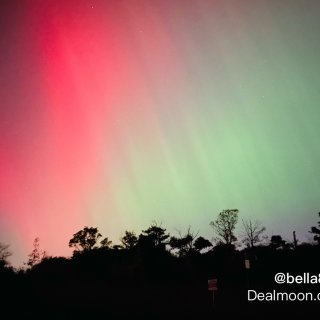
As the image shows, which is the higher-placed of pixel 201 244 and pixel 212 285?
pixel 201 244

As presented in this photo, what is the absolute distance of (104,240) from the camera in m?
90.5

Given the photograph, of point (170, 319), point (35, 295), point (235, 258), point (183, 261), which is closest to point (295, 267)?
point (235, 258)

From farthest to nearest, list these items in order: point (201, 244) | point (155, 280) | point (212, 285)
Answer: point (201, 244) < point (155, 280) < point (212, 285)

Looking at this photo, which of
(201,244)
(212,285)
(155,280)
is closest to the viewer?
(212,285)

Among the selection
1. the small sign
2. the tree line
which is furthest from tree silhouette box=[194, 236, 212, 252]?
the small sign

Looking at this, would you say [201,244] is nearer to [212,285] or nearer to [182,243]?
[182,243]

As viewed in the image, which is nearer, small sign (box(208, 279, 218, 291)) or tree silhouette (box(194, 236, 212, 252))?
small sign (box(208, 279, 218, 291))

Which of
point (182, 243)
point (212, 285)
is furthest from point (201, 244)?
point (212, 285)

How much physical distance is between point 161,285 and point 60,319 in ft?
75.5

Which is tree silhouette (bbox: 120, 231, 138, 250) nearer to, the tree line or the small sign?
the tree line

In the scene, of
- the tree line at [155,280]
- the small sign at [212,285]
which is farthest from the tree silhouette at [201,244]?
the small sign at [212,285]

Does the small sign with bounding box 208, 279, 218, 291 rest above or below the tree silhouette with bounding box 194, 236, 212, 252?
below

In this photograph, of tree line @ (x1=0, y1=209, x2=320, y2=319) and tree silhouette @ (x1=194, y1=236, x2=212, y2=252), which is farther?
tree silhouette @ (x1=194, y1=236, x2=212, y2=252)

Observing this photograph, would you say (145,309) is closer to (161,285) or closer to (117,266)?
(161,285)
